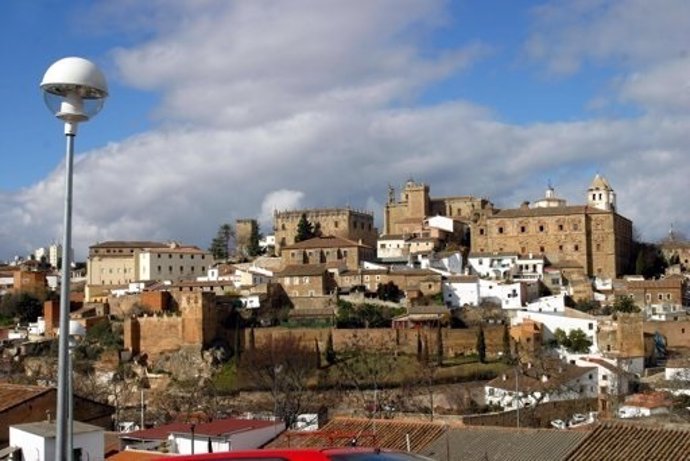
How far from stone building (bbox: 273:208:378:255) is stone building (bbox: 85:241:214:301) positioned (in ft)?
23.0

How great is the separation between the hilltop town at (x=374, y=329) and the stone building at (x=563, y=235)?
0.56 ft

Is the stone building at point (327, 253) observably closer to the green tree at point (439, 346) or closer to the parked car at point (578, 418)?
the green tree at point (439, 346)

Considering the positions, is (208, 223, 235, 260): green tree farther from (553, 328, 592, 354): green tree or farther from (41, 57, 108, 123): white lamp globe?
(41, 57, 108, 123): white lamp globe

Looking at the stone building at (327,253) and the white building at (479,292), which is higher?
the stone building at (327,253)

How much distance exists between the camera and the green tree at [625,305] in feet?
205

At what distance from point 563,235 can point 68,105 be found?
7321cm

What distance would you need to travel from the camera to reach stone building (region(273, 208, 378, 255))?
89.6 m

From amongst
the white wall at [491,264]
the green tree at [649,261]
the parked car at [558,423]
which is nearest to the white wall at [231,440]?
the parked car at [558,423]

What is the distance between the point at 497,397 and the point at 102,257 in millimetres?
52651

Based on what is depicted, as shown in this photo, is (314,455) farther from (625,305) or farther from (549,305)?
(625,305)

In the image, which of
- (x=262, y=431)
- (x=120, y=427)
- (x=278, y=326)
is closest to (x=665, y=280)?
(x=278, y=326)

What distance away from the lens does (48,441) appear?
18.3 meters

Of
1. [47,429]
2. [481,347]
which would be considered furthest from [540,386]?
[47,429]

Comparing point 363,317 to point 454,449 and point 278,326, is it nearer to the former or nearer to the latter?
point 278,326
